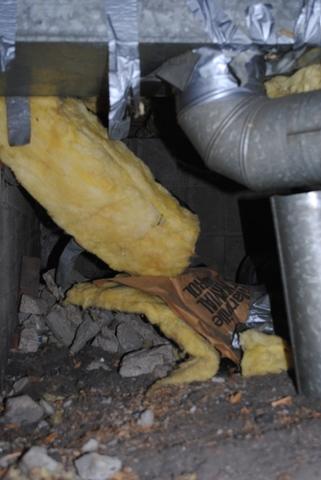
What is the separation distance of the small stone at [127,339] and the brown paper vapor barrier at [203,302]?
305 millimetres

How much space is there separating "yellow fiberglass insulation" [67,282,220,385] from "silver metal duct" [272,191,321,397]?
0.66 meters

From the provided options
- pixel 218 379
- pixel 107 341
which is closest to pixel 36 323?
pixel 107 341

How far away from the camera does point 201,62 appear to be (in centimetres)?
202

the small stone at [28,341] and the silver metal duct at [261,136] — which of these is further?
the small stone at [28,341]

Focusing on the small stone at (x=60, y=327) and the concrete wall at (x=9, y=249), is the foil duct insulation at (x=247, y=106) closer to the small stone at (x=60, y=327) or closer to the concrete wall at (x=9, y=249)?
the concrete wall at (x=9, y=249)

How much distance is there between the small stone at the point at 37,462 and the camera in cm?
186

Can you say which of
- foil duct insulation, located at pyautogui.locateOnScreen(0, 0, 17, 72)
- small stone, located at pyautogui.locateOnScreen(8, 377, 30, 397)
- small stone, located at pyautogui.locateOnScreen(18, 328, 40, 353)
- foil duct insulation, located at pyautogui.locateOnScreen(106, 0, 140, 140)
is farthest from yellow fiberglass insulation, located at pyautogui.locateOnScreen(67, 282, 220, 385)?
foil duct insulation, located at pyautogui.locateOnScreen(0, 0, 17, 72)

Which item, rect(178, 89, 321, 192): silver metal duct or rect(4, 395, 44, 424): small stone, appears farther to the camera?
rect(4, 395, 44, 424): small stone

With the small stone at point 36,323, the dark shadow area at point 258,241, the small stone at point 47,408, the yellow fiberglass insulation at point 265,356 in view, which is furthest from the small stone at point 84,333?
the dark shadow area at point 258,241

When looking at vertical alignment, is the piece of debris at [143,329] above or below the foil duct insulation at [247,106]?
below

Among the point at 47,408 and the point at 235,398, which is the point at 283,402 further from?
the point at 47,408

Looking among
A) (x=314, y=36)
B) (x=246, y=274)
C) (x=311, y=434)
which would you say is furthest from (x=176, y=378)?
(x=246, y=274)

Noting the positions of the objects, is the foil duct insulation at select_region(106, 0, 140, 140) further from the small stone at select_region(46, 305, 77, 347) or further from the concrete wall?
the small stone at select_region(46, 305, 77, 347)

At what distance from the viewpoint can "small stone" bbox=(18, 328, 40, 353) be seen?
316 cm
